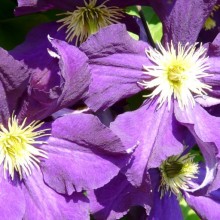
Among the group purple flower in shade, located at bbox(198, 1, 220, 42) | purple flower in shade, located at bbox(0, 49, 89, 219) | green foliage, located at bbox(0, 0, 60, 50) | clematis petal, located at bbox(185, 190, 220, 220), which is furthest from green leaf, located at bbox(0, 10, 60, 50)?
clematis petal, located at bbox(185, 190, 220, 220)

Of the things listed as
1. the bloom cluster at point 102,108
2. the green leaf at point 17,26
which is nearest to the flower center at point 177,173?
the bloom cluster at point 102,108

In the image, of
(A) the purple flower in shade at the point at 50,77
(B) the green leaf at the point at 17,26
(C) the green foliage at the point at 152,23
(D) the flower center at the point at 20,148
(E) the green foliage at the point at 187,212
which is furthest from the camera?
(E) the green foliage at the point at 187,212

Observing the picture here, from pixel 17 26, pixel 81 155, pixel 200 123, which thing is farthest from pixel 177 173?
pixel 17 26

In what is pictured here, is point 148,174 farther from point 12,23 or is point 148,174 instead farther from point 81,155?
point 12,23

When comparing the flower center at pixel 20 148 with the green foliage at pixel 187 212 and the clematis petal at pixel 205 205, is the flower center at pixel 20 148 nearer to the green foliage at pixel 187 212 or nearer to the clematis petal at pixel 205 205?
the clematis petal at pixel 205 205

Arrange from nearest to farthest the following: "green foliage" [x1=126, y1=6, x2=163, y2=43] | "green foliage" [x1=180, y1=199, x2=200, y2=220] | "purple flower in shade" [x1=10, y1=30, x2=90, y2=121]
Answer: "purple flower in shade" [x1=10, y1=30, x2=90, y2=121]
"green foliage" [x1=126, y1=6, x2=163, y2=43]
"green foliage" [x1=180, y1=199, x2=200, y2=220]

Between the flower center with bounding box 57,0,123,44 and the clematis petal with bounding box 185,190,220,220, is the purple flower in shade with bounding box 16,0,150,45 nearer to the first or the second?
the flower center with bounding box 57,0,123,44

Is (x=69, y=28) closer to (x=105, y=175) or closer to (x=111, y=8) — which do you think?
(x=111, y=8)
